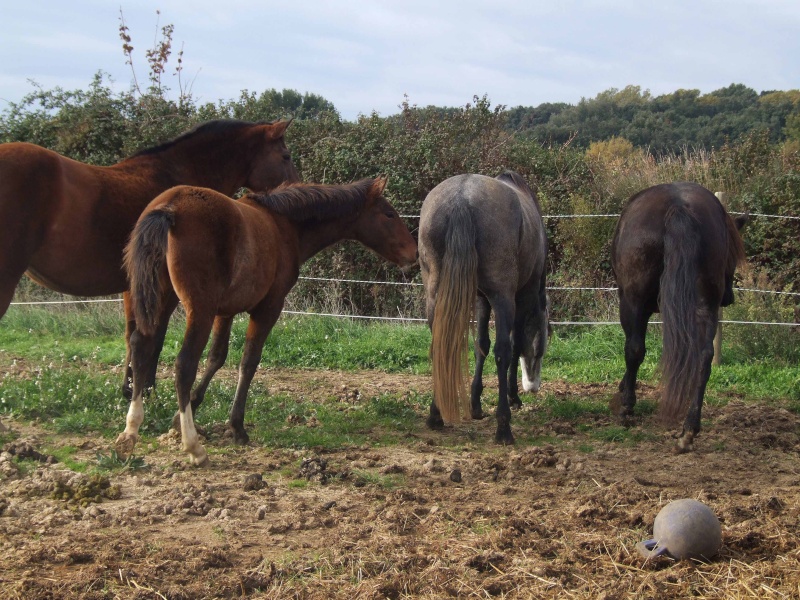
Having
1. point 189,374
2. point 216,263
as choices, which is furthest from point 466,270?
point 189,374

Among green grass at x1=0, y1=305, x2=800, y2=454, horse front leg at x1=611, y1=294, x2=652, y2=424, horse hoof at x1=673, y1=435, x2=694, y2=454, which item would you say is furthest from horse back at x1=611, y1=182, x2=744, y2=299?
green grass at x1=0, y1=305, x2=800, y2=454

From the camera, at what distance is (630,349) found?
5.97 metres

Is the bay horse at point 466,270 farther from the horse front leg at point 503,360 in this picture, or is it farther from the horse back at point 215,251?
the horse back at point 215,251

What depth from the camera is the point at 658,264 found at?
218 inches

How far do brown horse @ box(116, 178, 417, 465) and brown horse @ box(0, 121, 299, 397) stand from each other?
651 millimetres

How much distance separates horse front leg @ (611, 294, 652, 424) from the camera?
19.1 ft

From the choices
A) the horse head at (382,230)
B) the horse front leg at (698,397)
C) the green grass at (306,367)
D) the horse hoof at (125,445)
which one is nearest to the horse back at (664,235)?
the horse front leg at (698,397)

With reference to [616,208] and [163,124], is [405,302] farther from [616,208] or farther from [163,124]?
[163,124]

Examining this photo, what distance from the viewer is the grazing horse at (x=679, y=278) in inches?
204

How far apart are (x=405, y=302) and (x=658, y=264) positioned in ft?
16.7

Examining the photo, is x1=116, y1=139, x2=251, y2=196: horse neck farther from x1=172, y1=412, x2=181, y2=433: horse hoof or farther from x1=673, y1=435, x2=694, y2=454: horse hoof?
x1=673, y1=435, x2=694, y2=454: horse hoof

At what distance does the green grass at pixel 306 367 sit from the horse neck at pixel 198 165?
1.71 metres

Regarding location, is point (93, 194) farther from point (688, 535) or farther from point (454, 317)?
point (688, 535)

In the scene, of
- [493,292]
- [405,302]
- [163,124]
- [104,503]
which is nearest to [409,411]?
[493,292]
